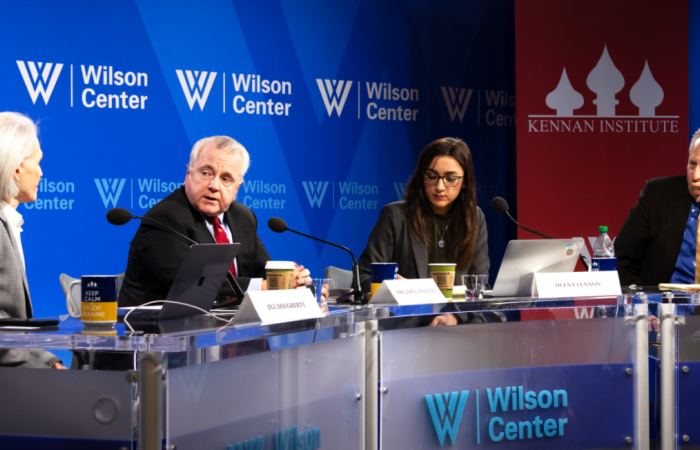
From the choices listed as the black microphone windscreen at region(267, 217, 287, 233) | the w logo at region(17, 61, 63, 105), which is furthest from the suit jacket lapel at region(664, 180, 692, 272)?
the w logo at region(17, 61, 63, 105)

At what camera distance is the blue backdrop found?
392cm

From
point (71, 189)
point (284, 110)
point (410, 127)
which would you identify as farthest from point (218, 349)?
point (410, 127)

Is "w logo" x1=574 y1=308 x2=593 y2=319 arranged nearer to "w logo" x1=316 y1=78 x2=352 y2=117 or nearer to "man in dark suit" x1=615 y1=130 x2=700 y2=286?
"man in dark suit" x1=615 y1=130 x2=700 y2=286

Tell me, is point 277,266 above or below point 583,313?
above

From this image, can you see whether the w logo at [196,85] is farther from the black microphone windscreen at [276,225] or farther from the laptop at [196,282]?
the laptop at [196,282]

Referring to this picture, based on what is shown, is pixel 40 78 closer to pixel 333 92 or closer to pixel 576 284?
pixel 333 92

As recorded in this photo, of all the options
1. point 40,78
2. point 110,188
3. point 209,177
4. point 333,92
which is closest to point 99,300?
point 209,177

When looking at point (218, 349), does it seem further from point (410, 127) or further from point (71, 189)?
point (410, 127)

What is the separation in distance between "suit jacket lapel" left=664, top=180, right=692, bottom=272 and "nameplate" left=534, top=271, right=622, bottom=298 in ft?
2.37

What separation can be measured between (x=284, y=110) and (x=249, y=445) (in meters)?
3.37

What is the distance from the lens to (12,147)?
2057 mm

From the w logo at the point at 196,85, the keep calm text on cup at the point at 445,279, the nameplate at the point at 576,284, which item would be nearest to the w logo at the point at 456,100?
the w logo at the point at 196,85

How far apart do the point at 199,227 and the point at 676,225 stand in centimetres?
197

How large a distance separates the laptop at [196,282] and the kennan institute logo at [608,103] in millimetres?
3431
